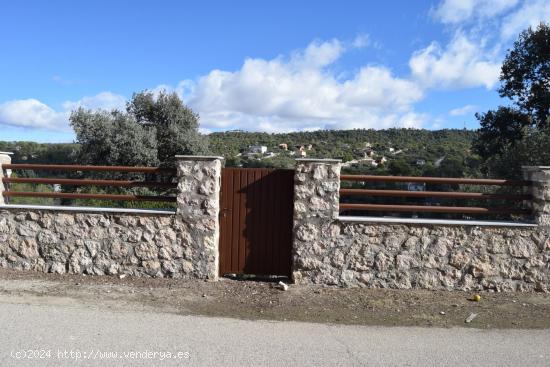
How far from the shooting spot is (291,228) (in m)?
7.75

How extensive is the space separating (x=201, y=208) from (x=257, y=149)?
22858mm

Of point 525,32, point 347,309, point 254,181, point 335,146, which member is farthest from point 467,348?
point 335,146

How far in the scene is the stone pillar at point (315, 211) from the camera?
7.51 meters

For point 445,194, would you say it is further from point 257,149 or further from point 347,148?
point 347,148

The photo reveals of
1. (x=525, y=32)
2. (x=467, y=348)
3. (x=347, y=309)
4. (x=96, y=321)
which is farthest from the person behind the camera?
(x=525, y=32)

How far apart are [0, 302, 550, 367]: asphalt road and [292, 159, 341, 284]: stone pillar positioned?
1695 millimetres

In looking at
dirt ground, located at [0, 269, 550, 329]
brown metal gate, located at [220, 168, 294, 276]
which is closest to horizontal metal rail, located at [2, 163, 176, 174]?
brown metal gate, located at [220, 168, 294, 276]

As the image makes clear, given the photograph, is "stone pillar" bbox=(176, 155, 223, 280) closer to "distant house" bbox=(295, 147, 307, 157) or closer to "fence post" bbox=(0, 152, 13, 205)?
"fence post" bbox=(0, 152, 13, 205)

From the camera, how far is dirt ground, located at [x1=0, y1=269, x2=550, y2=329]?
246 inches

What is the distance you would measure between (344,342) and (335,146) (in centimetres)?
2717

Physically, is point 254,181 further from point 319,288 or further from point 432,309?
point 432,309

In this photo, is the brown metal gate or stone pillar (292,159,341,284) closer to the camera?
stone pillar (292,159,341,284)

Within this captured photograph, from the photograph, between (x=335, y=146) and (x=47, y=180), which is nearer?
(x=47, y=180)

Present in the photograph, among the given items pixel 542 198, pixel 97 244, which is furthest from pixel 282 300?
pixel 542 198
